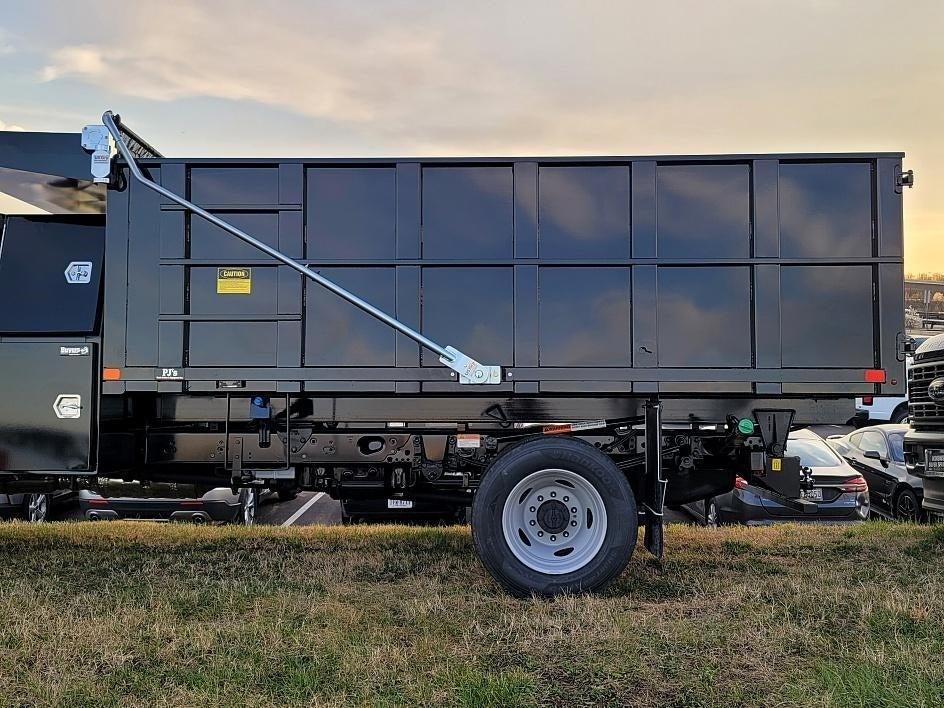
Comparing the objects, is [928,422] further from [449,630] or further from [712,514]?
[449,630]

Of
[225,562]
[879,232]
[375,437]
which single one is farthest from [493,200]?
[225,562]

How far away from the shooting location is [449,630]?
4.55 meters

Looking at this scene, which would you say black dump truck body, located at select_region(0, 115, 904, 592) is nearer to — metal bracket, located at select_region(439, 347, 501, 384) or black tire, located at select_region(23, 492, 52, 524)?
metal bracket, located at select_region(439, 347, 501, 384)

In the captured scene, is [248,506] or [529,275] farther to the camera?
[248,506]

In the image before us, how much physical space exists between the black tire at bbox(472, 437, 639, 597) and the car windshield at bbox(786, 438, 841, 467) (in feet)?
14.6

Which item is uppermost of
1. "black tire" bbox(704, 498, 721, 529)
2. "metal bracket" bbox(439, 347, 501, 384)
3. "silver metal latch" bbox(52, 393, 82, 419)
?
"metal bracket" bbox(439, 347, 501, 384)

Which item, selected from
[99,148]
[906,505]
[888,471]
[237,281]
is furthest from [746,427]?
[888,471]

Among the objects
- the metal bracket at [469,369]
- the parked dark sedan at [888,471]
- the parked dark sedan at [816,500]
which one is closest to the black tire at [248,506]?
the metal bracket at [469,369]

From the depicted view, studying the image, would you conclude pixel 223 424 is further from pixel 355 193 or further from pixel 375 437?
pixel 355 193

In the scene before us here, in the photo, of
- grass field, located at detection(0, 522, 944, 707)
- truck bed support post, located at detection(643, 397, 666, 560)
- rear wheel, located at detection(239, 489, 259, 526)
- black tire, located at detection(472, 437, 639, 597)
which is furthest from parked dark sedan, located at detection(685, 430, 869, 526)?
rear wheel, located at detection(239, 489, 259, 526)

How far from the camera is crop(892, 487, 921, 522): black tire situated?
30.6 feet

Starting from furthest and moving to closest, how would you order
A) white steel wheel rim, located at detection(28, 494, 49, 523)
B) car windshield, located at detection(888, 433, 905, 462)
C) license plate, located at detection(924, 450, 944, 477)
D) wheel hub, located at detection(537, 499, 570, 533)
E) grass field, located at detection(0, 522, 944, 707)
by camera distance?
car windshield, located at detection(888, 433, 905, 462), white steel wheel rim, located at detection(28, 494, 49, 523), license plate, located at detection(924, 450, 944, 477), wheel hub, located at detection(537, 499, 570, 533), grass field, located at detection(0, 522, 944, 707)

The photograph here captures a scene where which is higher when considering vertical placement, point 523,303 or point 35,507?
point 523,303

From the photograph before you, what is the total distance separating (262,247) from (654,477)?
3103 mm
